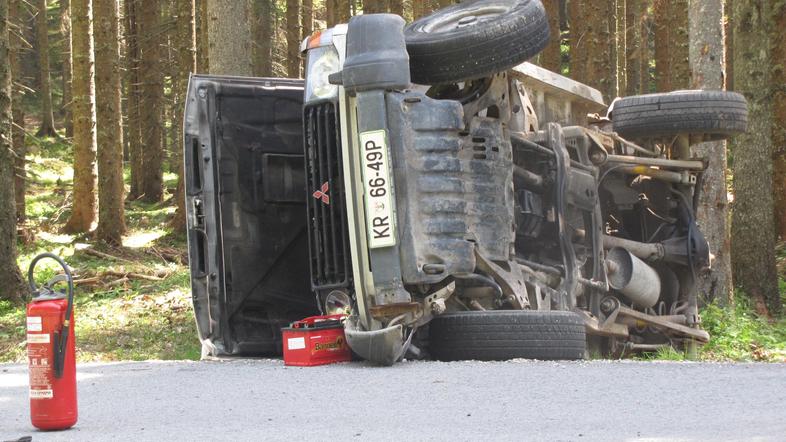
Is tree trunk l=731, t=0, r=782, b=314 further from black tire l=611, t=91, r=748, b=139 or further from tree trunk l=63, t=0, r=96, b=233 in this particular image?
tree trunk l=63, t=0, r=96, b=233

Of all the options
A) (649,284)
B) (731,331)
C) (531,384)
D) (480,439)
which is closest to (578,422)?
(480,439)

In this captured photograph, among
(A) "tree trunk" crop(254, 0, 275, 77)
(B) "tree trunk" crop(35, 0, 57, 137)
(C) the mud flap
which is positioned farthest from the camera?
(B) "tree trunk" crop(35, 0, 57, 137)

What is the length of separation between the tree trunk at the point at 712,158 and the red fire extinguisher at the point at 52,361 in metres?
8.65

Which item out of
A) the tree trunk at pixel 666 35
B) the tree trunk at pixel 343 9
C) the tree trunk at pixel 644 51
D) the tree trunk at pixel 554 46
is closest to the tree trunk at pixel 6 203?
the tree trunk at pixel 343 9

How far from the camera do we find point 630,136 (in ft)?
33.2

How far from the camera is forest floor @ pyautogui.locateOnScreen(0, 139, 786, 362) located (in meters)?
10.9

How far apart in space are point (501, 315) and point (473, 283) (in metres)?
0.52

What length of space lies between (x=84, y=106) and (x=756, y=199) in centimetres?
1154

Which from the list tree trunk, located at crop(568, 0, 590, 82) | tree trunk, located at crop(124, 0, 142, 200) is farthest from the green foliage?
tree trunk, located at crop(124, 0, 142, 200)

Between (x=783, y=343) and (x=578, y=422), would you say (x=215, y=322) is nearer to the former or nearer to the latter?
(x=578, y=422)

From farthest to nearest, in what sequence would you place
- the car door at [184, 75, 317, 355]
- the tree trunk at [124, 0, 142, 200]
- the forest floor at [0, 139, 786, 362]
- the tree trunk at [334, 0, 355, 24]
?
the tree trunk at [124, 0, 142, 200], the tree trunk at [334, 0, 355, 24], the forest floor at [0, 139, 786, 362], the car door at [184, 75, 317, 355]

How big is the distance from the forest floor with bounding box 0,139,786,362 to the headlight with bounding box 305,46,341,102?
3667mm

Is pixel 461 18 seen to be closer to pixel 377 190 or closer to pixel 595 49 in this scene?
pixel 377 190

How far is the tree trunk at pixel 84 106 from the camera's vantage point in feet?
62.1
